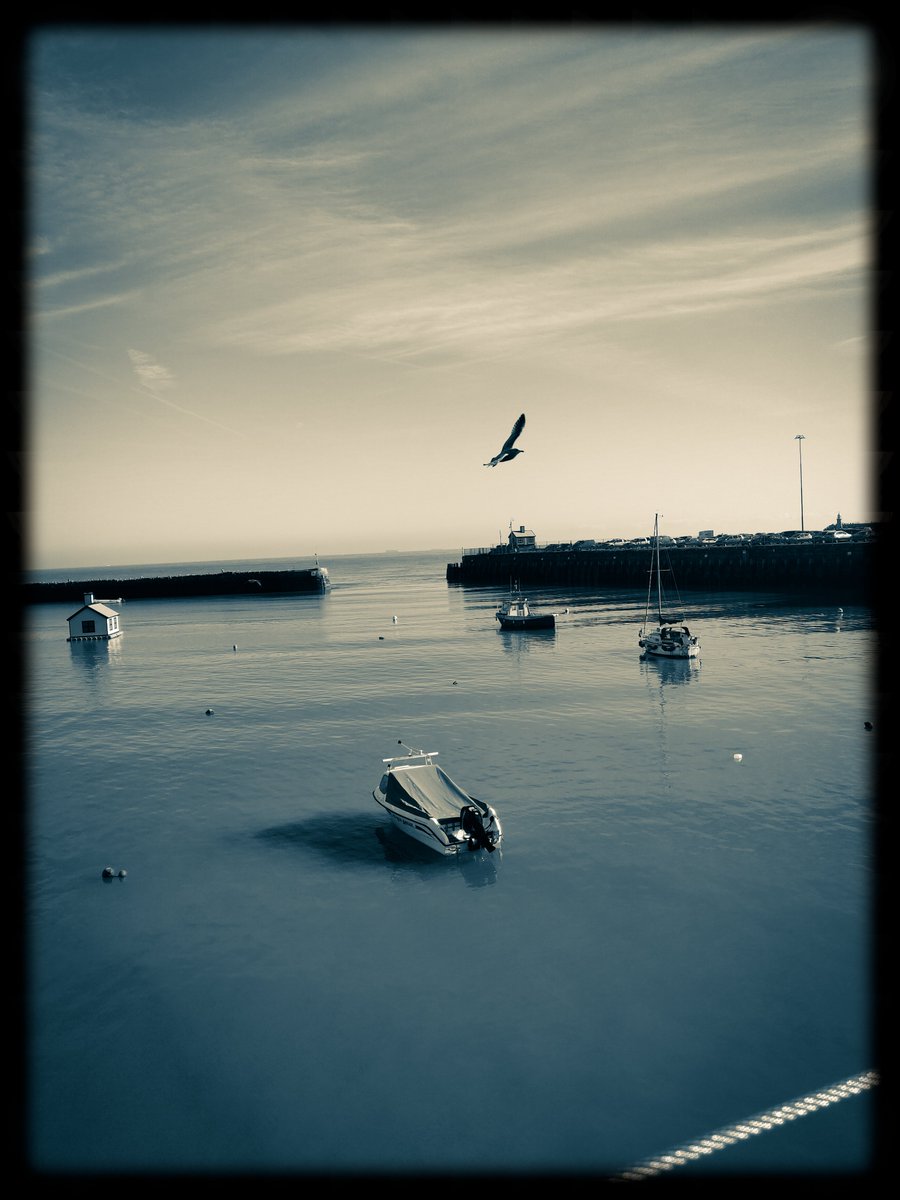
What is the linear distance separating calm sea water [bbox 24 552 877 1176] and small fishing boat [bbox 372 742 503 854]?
0.67m

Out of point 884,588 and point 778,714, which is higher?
point 884,588

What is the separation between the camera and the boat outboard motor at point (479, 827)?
23.9 metres

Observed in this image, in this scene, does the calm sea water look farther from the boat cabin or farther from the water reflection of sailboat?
the boat cabin

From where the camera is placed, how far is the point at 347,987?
16531mm

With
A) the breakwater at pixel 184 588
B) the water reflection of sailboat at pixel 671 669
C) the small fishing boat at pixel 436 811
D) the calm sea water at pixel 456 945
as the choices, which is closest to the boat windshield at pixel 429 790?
the small fishing boat at pixel 436 811

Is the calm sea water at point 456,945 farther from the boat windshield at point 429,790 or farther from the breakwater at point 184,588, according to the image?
the breakwater at point 184,588

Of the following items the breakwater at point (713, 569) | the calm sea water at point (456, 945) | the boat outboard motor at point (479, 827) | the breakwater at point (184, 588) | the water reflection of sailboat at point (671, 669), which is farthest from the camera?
the breakwater at point (184, 588)

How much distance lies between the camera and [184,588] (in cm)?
15762

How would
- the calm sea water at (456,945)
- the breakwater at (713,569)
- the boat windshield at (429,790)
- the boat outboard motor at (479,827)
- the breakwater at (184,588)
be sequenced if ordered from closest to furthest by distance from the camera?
1. the calm sea water at (456,945)
2. the boat outboard motor at (479,827)
3. the boat windshield at (429,790)
4. the breakwater at (713,569)
5. the breakwater at (184,588)

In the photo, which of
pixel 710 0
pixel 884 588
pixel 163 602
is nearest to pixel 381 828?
pixel 884 588

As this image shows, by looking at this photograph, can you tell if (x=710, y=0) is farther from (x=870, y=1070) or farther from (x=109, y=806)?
(x=109, y=806)

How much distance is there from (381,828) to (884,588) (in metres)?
23.4

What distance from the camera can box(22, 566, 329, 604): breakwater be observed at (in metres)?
156

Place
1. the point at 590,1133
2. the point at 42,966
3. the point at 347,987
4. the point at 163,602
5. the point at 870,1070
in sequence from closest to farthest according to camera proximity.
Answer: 1. the point at 590,1133
2. the point at 870,1070
3. the point at 347,987
4. the point at 42,966
5. the point at 163,602
